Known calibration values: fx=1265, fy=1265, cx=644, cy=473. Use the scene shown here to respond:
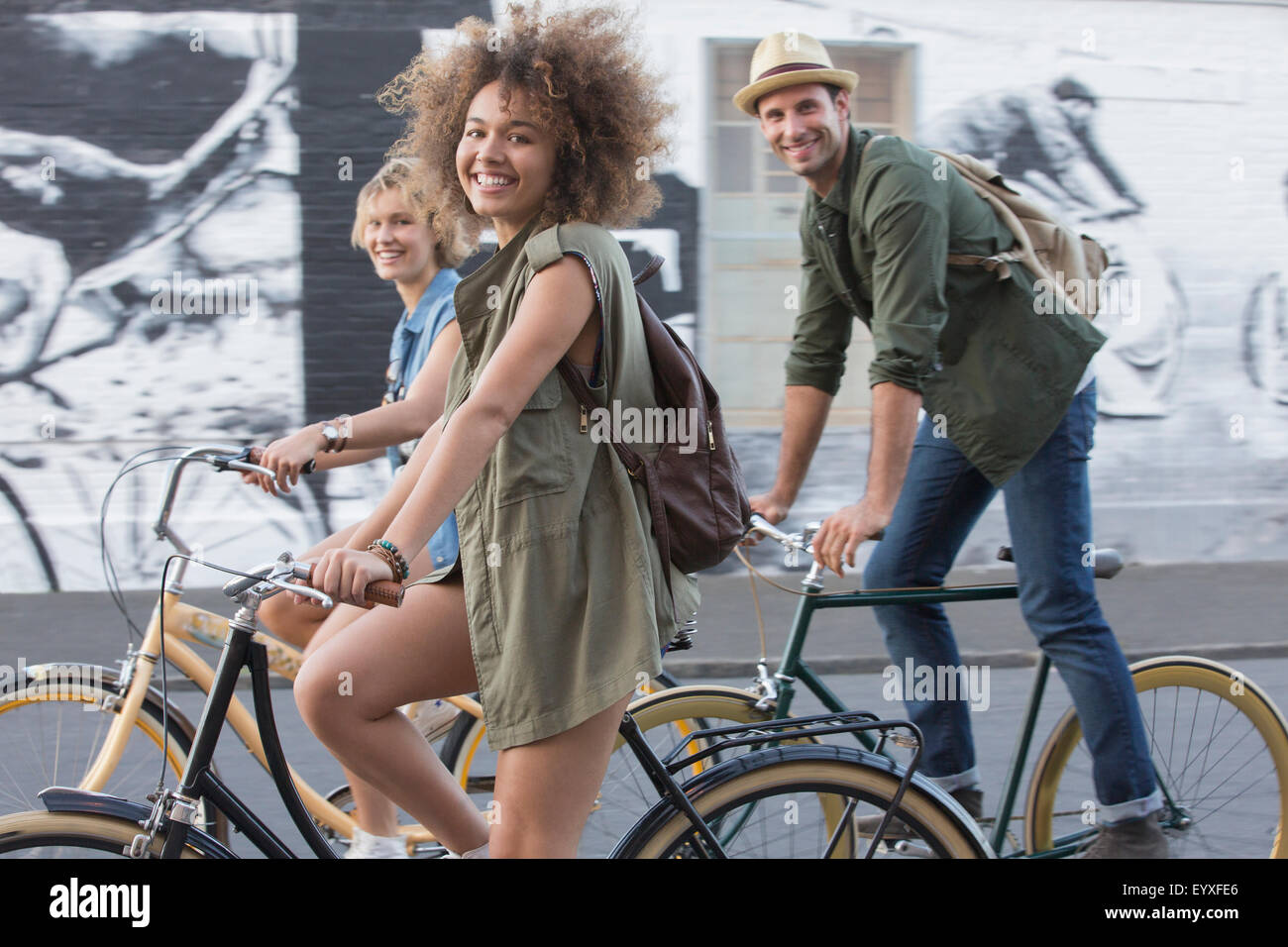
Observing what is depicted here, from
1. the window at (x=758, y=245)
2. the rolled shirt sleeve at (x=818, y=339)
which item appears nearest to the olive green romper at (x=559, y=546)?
the rolled shirt sleeve at (x=818, y=339)

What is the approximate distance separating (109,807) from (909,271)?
1927 mm

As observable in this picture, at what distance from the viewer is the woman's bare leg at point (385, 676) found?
2199 mm

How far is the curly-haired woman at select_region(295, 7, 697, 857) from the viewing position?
209cm

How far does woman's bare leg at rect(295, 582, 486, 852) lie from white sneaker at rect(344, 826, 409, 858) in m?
0.71

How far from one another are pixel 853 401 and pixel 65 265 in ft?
17.3

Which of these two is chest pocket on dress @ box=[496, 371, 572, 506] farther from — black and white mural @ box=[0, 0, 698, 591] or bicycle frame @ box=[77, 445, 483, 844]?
black and white mural @ box=[0, 0, 698, 591]

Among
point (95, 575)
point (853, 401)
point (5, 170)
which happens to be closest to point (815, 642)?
point (853, 401)

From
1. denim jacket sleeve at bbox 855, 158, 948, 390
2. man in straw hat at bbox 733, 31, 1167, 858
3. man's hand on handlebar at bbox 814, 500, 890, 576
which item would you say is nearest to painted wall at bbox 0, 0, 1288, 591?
man in straw hat at bbox 733, 31, 1167, 858

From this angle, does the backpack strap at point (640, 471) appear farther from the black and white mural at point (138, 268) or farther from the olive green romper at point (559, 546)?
the black and white mural at point (138, 268)

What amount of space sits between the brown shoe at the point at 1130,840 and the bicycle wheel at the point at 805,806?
698 mm

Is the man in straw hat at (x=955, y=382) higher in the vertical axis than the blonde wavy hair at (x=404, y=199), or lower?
lower
